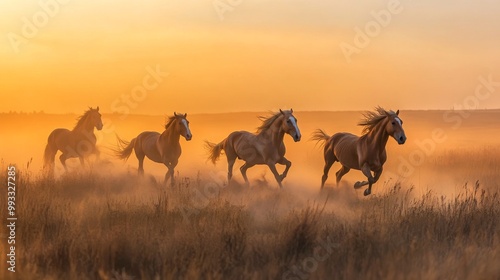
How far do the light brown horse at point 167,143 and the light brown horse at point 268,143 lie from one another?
56.1 inches

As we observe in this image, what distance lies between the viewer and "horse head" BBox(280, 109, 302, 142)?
14723 millimetres

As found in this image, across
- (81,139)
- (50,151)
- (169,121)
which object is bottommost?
(50,151)

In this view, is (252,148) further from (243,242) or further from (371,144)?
(243,242)

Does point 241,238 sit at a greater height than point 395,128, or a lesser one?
lesser

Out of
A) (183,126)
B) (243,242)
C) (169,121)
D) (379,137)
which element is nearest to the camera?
(243,242)

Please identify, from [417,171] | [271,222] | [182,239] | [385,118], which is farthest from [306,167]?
[182,239]

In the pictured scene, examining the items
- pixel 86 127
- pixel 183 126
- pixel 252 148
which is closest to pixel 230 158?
pixel 252 148

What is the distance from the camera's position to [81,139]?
19219 millimetres

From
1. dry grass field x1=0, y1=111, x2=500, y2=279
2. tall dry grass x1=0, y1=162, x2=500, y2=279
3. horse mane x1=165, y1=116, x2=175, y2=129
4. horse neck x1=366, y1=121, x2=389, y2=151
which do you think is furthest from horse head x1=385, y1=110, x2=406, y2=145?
horse mane x1=165, y1=116, x2=175, y2=129

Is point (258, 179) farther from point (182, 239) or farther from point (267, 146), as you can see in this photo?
point (182, 239)

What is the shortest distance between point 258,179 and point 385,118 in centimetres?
354

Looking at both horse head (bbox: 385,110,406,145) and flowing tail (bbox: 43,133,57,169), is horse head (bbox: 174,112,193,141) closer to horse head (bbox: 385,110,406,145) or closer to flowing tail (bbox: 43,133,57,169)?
horse head (bbox: 385,110,406,145)

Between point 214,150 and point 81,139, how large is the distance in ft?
12.3

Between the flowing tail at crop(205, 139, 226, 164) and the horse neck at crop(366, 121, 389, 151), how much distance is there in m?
5.06
